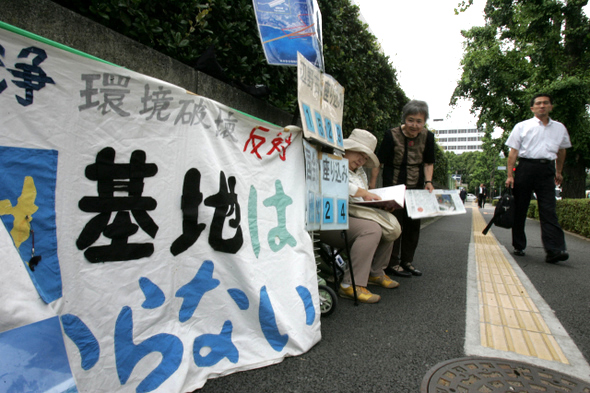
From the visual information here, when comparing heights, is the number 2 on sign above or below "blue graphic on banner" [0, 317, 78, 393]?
above

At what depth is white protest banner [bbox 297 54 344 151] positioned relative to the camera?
2273 mm

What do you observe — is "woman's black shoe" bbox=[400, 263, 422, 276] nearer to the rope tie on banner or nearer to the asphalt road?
the asphalt road

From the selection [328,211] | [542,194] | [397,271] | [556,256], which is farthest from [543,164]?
[328,211]

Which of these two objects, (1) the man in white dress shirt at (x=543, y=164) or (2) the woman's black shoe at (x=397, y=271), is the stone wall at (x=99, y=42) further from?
(1) the man in white dress shirt at (x=543, y=164)

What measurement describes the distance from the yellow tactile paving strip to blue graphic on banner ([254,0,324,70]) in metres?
2.31

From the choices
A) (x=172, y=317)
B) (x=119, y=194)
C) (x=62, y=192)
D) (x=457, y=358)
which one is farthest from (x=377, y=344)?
(x=62, y=192)

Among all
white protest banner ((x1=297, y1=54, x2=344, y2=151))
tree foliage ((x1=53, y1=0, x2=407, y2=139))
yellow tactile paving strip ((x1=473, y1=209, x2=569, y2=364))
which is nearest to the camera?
yellow tactile paving strip ((x1=473, y1=209, x2=569, y2=364))

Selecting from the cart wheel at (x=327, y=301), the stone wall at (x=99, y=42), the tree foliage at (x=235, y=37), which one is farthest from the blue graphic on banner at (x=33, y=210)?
the cart wheel at (x=327, y=301)

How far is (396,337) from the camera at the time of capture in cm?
222

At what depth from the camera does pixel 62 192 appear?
1.42 meters

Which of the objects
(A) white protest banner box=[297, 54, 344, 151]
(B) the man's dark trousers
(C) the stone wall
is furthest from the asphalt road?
(C) the stone wall

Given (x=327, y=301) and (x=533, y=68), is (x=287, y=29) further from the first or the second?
(x=533, y=68)

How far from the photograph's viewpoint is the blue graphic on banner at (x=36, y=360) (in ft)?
3.73

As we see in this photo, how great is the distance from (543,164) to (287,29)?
3.58 meters
